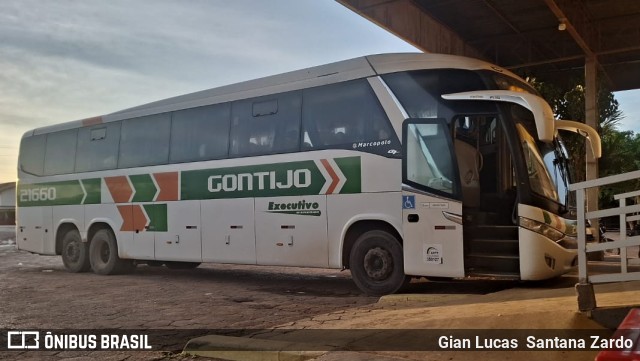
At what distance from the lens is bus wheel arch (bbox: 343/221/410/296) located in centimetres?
866

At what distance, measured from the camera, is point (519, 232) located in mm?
7785

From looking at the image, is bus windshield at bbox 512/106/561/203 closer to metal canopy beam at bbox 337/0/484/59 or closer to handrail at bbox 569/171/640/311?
handrail at bbox 569/171/640/311

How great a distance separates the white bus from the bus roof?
1.2 inches

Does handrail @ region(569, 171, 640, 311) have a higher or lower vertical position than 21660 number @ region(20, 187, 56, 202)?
lower

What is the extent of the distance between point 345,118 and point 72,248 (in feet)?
28.7

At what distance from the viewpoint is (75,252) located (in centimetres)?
1409

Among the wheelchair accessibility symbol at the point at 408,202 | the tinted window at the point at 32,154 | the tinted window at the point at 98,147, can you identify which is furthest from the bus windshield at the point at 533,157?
the tinted window at the point at 32,154

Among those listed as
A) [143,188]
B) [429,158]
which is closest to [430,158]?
[429,158]

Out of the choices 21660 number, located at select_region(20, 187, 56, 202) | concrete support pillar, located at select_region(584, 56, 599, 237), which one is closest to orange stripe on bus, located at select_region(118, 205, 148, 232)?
21660 number, located at select_region(20, 187, 56, 202)

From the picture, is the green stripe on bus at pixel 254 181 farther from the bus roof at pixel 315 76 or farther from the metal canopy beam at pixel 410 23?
the metal canopy beam at pixel 410 23

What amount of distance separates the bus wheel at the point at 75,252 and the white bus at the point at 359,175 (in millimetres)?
1082

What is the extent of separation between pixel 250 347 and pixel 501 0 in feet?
45.0

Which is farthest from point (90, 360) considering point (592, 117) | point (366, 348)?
point (592, 117)

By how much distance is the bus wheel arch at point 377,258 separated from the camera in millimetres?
8656
